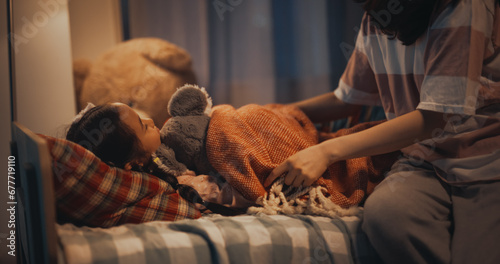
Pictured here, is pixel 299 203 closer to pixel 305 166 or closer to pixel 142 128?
pixel 305 166

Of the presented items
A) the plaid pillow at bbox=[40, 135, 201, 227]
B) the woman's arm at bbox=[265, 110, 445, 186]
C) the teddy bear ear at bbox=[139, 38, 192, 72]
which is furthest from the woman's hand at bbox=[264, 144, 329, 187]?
the teddy bear ear at bbox=[139, 38, 192, 72]

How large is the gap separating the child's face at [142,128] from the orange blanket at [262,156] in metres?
0.13

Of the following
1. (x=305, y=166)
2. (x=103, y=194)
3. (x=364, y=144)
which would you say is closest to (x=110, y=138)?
(x=103, y=194)

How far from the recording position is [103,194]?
0.80 meters

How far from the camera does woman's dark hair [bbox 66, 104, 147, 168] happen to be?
0.88m

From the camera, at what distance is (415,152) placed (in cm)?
94

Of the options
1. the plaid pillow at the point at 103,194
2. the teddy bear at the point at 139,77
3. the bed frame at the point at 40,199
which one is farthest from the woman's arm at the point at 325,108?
the teddy bear at the point at 139,77

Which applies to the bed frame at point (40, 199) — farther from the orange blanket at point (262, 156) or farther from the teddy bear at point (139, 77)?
the teddy bear at point (139, 77)

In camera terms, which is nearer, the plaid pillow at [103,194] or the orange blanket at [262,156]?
the plaid pillow at [103,194]

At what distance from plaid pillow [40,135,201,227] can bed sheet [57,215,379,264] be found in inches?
1.4

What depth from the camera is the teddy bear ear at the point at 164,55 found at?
202cm

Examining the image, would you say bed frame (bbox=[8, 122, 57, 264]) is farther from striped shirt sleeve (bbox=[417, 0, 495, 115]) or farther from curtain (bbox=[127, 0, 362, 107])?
curtain (bbox=[127, 0, 362, 107])

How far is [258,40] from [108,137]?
4.91ft

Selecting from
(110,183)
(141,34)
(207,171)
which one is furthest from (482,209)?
(141,34)
